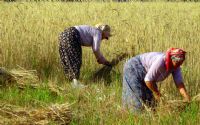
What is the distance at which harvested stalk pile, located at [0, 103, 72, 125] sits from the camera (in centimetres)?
407

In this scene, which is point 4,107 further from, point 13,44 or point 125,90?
point 13,44

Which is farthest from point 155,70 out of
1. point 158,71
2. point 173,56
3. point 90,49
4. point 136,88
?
point 90,49

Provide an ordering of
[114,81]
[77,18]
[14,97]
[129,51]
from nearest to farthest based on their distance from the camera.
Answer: [14,97], [114,81], [129,51], [77,18]

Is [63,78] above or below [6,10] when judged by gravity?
below

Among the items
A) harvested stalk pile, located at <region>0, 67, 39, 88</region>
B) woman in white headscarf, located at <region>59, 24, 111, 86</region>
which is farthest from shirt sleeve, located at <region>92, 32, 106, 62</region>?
harvested stalk pile, located at <region>0, 67, 39, 88</region>

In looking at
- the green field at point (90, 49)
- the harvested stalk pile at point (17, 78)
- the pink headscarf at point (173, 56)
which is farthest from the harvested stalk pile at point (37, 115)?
the harvested stalk pile at point (17, 78)

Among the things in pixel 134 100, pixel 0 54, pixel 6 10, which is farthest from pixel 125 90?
pixel 6 10

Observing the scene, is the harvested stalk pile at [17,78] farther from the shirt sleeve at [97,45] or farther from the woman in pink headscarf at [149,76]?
the woman in pink headscarf at [149,76]

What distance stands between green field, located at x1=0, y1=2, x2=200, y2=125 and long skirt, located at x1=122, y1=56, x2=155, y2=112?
18 centimetres

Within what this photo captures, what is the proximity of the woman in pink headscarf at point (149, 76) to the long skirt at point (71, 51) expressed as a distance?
1.51 meters

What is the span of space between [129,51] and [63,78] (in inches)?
41.2

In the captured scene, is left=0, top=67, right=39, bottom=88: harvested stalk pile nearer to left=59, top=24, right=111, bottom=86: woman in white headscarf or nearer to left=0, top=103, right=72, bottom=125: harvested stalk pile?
left=59, top=24, right=111, bottom=86: woman in white headscarf

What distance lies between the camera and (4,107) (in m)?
4.34

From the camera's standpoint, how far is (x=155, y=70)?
468 cm
